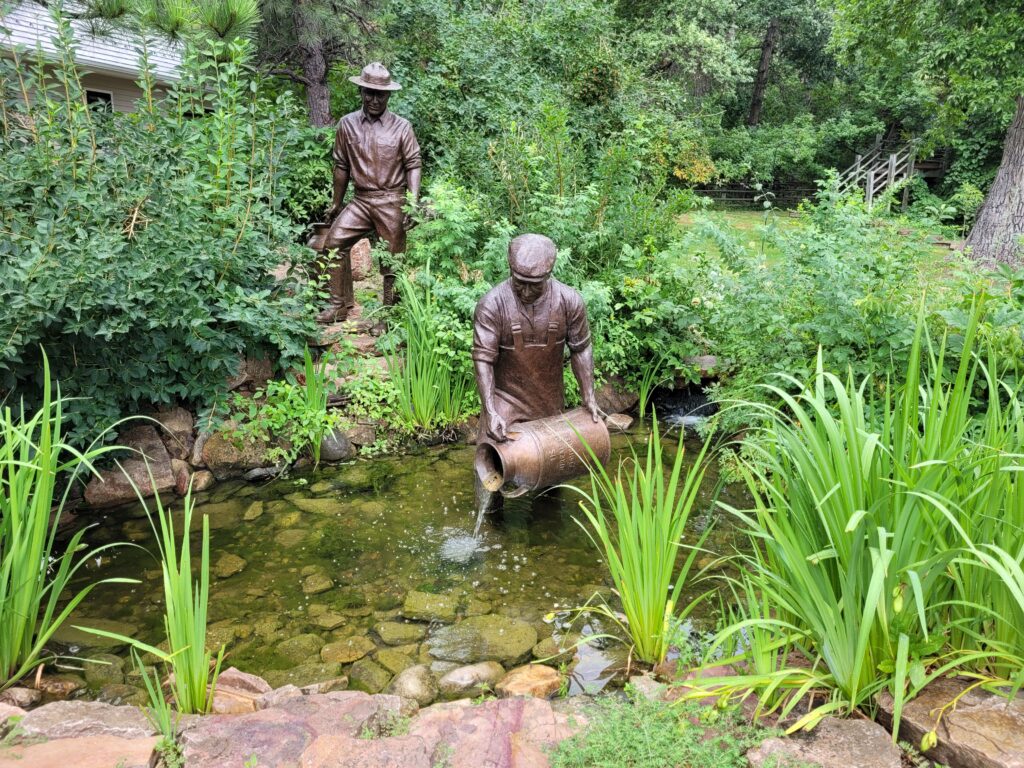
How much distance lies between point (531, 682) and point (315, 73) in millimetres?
7682

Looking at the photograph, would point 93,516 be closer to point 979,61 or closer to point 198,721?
point 198,721

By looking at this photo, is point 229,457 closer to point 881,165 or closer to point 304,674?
point 304,674

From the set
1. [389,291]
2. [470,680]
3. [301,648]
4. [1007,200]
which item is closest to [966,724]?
[470,680]

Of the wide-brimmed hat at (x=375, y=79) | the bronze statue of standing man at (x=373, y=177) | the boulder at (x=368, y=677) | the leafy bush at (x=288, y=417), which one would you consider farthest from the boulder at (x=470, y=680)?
the wide-brimmed hat at (x=375, y=79)

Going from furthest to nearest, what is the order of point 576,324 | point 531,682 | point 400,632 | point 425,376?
point 425,376
point 576,324
point 400,632
point 531,682

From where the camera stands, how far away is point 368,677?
3.01 meters

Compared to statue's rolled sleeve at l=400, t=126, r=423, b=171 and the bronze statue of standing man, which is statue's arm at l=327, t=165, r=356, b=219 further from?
statue's rolled sleeve at l=400, t=126, r=423, b=171

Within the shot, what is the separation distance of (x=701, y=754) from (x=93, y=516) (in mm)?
3771

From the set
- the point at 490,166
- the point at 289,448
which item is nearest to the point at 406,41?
the point at 490,166

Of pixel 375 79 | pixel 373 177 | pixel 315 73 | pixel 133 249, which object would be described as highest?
pixel 315 73

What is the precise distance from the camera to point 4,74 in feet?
14.3

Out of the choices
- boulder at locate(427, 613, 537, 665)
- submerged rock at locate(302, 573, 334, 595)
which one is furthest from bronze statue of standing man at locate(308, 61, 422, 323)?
boulder at locate(427, 613, 537, 665)

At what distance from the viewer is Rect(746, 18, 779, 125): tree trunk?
2209cm

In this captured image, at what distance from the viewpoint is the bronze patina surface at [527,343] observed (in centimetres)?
377
